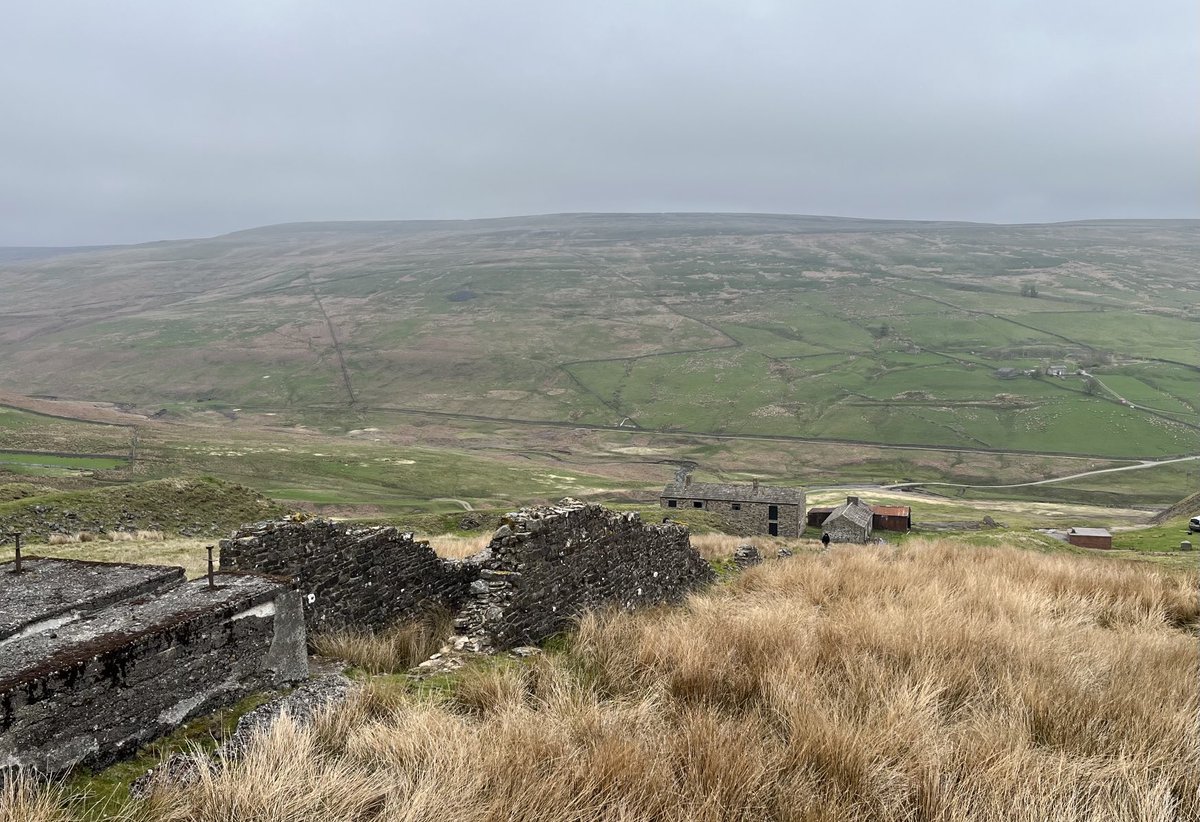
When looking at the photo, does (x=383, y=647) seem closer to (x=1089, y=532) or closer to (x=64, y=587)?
(x=64, y=587)

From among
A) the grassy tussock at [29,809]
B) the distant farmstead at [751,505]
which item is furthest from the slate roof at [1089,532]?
the grassy tussock at [29,809]

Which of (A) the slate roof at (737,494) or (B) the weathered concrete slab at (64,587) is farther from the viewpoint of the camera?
(A) the slate roof at (737,494)

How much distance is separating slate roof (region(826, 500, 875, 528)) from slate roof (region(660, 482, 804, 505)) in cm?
354

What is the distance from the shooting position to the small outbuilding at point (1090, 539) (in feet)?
175

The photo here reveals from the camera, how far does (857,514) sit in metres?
61.7

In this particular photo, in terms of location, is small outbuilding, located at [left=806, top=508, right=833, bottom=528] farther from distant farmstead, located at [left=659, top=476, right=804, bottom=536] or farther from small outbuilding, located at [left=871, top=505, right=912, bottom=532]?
small outbuilding, located at [left=871, top=505, right=912, bottom=532]

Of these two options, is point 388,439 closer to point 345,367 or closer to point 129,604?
point 345,367

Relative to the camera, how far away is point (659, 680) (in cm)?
572

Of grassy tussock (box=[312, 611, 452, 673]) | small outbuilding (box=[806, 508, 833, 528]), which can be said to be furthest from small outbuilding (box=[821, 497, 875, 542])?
grassy tussock (box=[312, 611, 452, 673])

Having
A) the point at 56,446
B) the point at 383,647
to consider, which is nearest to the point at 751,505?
the point at 383,647

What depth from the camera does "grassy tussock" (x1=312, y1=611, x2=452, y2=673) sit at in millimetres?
7682

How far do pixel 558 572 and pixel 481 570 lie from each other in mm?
1048

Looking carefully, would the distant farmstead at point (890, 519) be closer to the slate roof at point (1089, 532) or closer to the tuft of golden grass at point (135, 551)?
the slate roof at point (1089, 532)

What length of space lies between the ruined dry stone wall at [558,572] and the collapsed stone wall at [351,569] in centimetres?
90
